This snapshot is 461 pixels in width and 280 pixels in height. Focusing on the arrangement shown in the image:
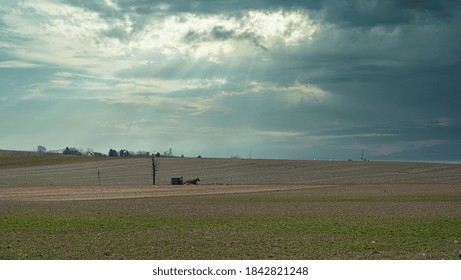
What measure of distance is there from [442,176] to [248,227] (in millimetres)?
94311

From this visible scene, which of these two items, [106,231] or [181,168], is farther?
[181,168]

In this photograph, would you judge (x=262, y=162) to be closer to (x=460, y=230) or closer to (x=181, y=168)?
(x=181, y=168)

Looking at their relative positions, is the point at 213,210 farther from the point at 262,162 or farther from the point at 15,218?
the point at 262,162

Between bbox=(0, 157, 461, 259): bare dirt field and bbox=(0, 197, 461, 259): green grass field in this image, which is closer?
bbox=(0, 197, 461, 259): green grass field

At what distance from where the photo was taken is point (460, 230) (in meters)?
31.6

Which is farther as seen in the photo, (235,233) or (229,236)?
(235,233)

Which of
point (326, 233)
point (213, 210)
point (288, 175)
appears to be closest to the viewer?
point (326, 233)

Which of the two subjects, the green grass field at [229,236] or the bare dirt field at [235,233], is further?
the bare dirt field at [235,233]

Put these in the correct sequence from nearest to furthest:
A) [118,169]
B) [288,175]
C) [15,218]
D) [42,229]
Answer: [42,229] < [15,218] < [288,175] < [118,169]

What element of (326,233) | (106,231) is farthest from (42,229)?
(326,233)

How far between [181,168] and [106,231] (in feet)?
388

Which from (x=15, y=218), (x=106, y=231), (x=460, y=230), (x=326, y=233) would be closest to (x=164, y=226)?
(x=106, y=231)

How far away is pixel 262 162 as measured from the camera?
15850 cm

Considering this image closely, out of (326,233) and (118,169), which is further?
(118,169)
